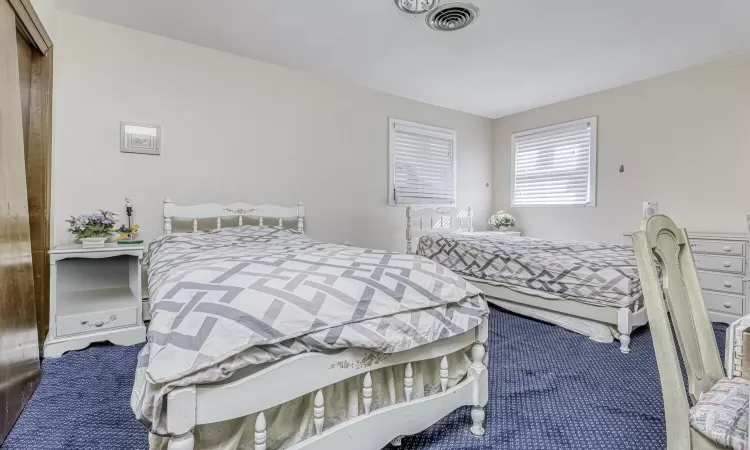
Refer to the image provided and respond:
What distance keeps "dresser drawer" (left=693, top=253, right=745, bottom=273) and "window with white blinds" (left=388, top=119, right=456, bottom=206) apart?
2.54 meters

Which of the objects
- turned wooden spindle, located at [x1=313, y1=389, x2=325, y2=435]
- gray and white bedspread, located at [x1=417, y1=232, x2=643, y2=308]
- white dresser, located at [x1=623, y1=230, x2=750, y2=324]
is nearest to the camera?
turned wooden spindle, located at [x1=313, y1=389, x2=325, y2=435]

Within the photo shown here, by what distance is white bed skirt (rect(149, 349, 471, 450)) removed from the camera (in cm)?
98

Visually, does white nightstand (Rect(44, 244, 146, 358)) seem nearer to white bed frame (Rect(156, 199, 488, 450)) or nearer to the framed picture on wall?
the framed picture on wall

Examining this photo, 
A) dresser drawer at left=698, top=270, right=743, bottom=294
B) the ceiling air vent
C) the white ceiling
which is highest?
the white ceiling

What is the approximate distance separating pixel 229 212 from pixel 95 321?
3.84ft

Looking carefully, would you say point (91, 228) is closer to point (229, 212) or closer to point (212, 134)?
point (229, 212)

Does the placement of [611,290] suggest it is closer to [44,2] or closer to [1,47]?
[1,47]

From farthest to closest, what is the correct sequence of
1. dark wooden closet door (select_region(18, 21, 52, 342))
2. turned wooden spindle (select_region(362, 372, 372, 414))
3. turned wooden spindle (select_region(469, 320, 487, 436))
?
dark wooden closet door (select_region(18, 21, 52, 342))
turned wooden spindle (select_region(469, 320, 487, 436))
turned wooden spindle (select_region(362, 372, 372, 414))

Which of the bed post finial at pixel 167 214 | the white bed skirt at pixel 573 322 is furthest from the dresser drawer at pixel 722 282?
the bed post finial at pixel 167 214

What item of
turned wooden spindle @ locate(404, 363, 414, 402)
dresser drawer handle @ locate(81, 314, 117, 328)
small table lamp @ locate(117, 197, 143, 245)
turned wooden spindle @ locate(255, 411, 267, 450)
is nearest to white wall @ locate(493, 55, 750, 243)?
turned wooden spindle @ locate(404, 363, 414, 402)

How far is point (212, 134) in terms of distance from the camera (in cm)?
303

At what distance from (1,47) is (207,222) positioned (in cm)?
167

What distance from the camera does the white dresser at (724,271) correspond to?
2.80m

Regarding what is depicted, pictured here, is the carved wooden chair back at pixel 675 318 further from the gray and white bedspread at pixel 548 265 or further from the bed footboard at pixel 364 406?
the gray and white bedspread at pixel 548 265
